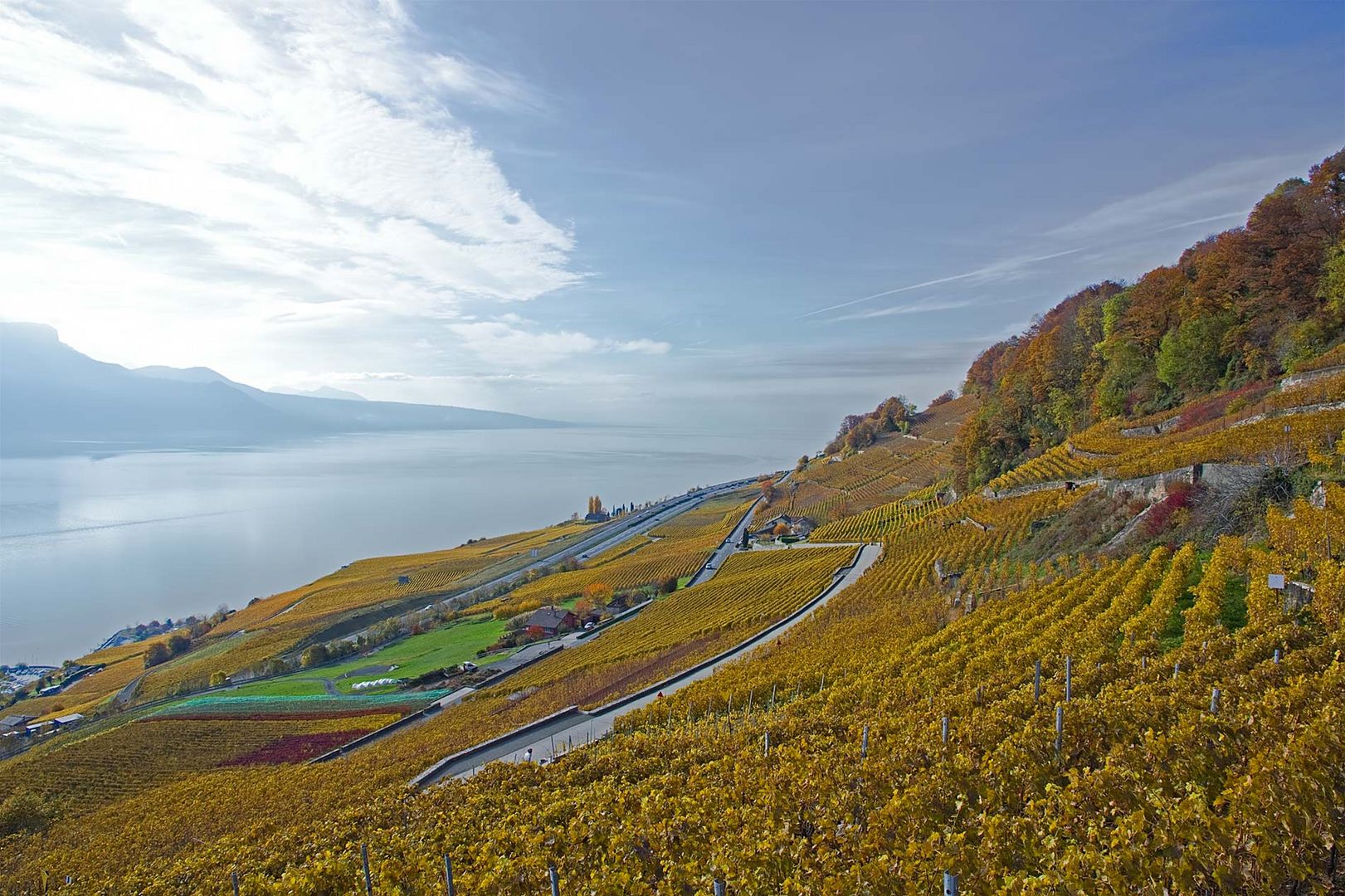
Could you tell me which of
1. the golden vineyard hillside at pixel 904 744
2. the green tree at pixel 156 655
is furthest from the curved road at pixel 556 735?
the green tree at pixel 156 655

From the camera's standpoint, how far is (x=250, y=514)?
102562 mm

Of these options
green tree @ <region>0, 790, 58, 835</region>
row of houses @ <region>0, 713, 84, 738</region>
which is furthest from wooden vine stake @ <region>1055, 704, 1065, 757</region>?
row of houses @ <region>0, 713, 84, 738</region>

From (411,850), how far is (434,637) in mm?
35760

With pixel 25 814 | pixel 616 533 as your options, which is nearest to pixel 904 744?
pixel 25 814

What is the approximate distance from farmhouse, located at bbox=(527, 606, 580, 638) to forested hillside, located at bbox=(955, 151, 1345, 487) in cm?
3069

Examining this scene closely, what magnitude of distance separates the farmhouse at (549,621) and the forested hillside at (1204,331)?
30687 mm

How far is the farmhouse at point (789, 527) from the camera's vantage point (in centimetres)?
5319

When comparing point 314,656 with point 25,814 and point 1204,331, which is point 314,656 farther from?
point 1204,331

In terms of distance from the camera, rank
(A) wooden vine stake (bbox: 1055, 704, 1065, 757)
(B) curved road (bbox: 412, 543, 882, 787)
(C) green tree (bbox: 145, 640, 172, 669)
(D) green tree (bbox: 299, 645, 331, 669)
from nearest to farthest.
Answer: (A) wooden vine stake (bbox: 1055, 704, 1065, 757)
(B) curved road (bbox: 412, 543, 882, 787)
(D) green tree (bbox: 299, 645, 331, 669)
(C) green tree (bbox: 145, 640, 172, 669)

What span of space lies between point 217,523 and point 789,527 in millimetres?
88626

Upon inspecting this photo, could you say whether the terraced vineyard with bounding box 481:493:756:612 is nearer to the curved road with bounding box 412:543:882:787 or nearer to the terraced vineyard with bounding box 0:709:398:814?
the terraced vineyard with bounding box 0:709:398:814

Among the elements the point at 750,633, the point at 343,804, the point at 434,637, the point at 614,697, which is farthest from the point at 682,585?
the point at 343,804

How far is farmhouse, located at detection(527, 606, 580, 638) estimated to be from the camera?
1394 inches

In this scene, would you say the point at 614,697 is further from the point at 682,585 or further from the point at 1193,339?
the point at 1193,339
